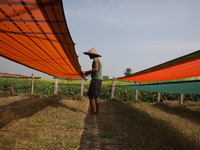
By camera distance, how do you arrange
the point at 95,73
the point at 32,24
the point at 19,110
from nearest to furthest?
the point at 32,24, the point at 19,110, the point at 95,73

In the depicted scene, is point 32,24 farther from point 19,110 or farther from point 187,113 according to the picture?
point 187,113

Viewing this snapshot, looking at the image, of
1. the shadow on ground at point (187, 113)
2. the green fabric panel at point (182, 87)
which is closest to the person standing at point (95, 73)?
the green fabric panel at point (182, 87)

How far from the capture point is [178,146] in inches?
82.4

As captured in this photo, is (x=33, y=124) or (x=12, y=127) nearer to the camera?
(x=12, y=127)

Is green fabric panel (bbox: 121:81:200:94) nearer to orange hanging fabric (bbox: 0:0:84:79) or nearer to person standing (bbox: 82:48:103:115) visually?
person standing (bbox: 82:48:103:115)

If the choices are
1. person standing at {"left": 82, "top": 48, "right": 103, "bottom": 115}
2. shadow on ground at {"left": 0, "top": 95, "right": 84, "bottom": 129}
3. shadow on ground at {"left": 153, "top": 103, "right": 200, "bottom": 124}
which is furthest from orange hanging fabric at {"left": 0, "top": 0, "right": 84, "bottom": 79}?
shadow on ground at {"left": 153, "top": 103, "right": 200, "bottom": 124}

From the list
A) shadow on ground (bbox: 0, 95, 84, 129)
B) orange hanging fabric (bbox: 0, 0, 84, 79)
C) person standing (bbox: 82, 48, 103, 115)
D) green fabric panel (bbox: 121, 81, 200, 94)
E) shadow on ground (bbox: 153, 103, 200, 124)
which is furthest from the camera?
shadow on ground (bbox: 153, 103, 200, 124)

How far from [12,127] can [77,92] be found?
9.34 m

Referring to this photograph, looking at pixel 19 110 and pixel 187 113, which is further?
pixel 187 113

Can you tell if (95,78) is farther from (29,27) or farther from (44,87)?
(44,87)

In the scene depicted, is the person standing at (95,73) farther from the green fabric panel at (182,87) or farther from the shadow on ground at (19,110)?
the green fabric panel at (182,87)

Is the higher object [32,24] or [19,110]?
[32,24]

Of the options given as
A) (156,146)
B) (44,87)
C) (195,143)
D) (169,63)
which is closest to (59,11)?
(169,63)


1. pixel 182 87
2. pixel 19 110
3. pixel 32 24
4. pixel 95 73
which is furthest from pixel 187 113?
pixel 32 24
